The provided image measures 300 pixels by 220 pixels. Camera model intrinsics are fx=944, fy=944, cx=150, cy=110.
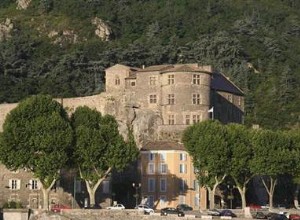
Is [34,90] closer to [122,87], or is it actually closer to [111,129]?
[122,87]

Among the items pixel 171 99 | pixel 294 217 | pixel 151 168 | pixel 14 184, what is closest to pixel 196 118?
pixel 171 99

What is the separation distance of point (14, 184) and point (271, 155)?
2567 centimetres

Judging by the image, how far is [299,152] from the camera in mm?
96250

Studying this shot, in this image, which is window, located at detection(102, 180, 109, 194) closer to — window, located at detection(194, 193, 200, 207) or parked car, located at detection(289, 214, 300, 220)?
window, located at detection(194, 193, 200, 207)

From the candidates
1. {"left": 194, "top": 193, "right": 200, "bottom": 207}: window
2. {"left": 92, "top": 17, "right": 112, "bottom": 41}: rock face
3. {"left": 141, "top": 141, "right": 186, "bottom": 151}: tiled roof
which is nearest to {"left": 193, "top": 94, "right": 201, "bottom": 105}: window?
{"left": 141, "top": 141, "right": 186, "bottom": 151}: tiled roof

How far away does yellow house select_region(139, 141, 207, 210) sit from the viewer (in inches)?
3777

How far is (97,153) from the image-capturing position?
86.6m

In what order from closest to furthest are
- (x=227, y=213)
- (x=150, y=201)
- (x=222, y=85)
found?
(x=227, y=213), (x=150, y=201), (x=222, y=85)

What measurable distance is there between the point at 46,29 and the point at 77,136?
97.8m

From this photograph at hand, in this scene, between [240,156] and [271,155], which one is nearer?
[240,156]

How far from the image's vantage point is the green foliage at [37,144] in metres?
83.5

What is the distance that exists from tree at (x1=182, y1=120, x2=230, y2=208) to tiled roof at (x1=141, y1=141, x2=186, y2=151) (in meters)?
5.57

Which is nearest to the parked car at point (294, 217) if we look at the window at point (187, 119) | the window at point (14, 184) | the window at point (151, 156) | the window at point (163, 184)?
the window at point (163, 184)

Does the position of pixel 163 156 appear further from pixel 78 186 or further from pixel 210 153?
pixel 78 186
